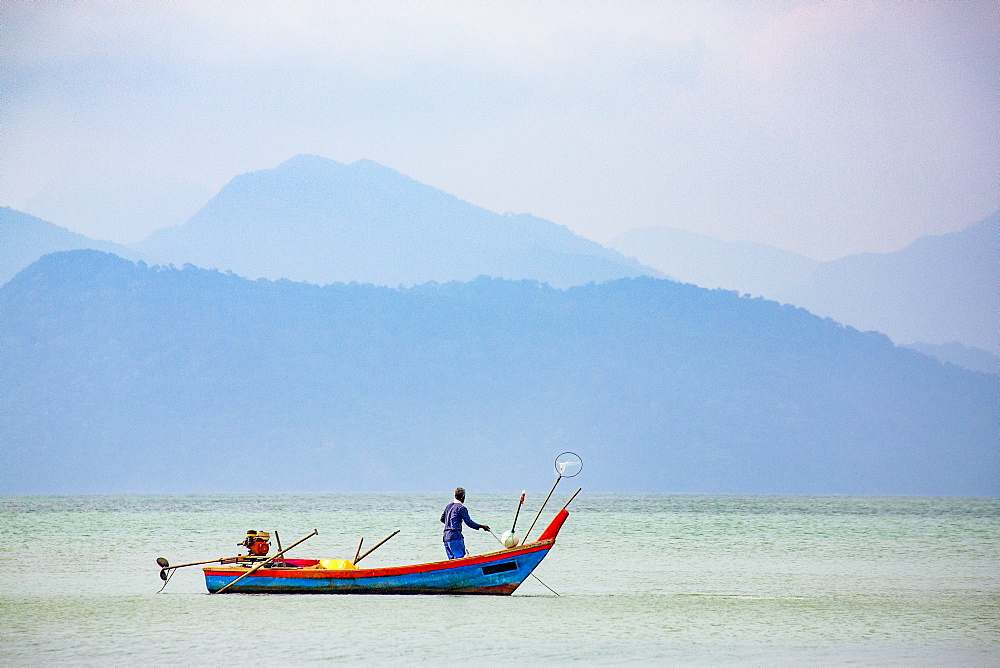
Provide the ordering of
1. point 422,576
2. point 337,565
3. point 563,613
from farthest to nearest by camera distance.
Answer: point 337,565, point 422,576, point 563,613

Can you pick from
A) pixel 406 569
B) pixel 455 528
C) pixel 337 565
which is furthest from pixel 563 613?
pixel 337 565

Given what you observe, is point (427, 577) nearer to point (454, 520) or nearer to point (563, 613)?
point (454, 520)

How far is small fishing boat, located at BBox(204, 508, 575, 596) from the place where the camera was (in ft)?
65.2

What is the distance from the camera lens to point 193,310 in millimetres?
148250

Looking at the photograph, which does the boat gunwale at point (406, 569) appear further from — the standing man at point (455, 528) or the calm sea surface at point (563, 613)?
the calm sea surface at point (563, 613)

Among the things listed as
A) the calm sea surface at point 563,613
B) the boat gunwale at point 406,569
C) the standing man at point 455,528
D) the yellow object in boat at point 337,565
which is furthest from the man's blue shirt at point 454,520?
the yellow object in boat at point 337,565

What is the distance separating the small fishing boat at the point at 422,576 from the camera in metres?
19.9

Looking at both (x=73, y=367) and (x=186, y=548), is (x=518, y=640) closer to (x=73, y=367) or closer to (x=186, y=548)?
(x=186, y=548)

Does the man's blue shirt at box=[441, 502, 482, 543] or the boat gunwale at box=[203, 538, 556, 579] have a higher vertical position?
the man's blue shirt at box=[441, 502, 482, 543]

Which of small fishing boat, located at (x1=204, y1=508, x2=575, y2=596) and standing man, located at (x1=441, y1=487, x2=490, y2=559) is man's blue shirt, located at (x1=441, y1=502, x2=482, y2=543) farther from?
small fishing boat, located at (x1=204, y1=508, x2=575, y2=596)

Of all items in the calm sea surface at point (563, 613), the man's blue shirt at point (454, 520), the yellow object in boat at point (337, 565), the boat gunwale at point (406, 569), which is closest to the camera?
the calm sea surface at point (563, 613)

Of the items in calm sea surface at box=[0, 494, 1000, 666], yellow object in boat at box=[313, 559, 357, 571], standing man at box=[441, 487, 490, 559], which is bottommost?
calm sea surface at box=[0, 494, 1000, 666]

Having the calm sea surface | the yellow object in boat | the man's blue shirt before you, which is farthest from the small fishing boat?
the man's blue shirt

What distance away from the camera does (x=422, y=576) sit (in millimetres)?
19922
